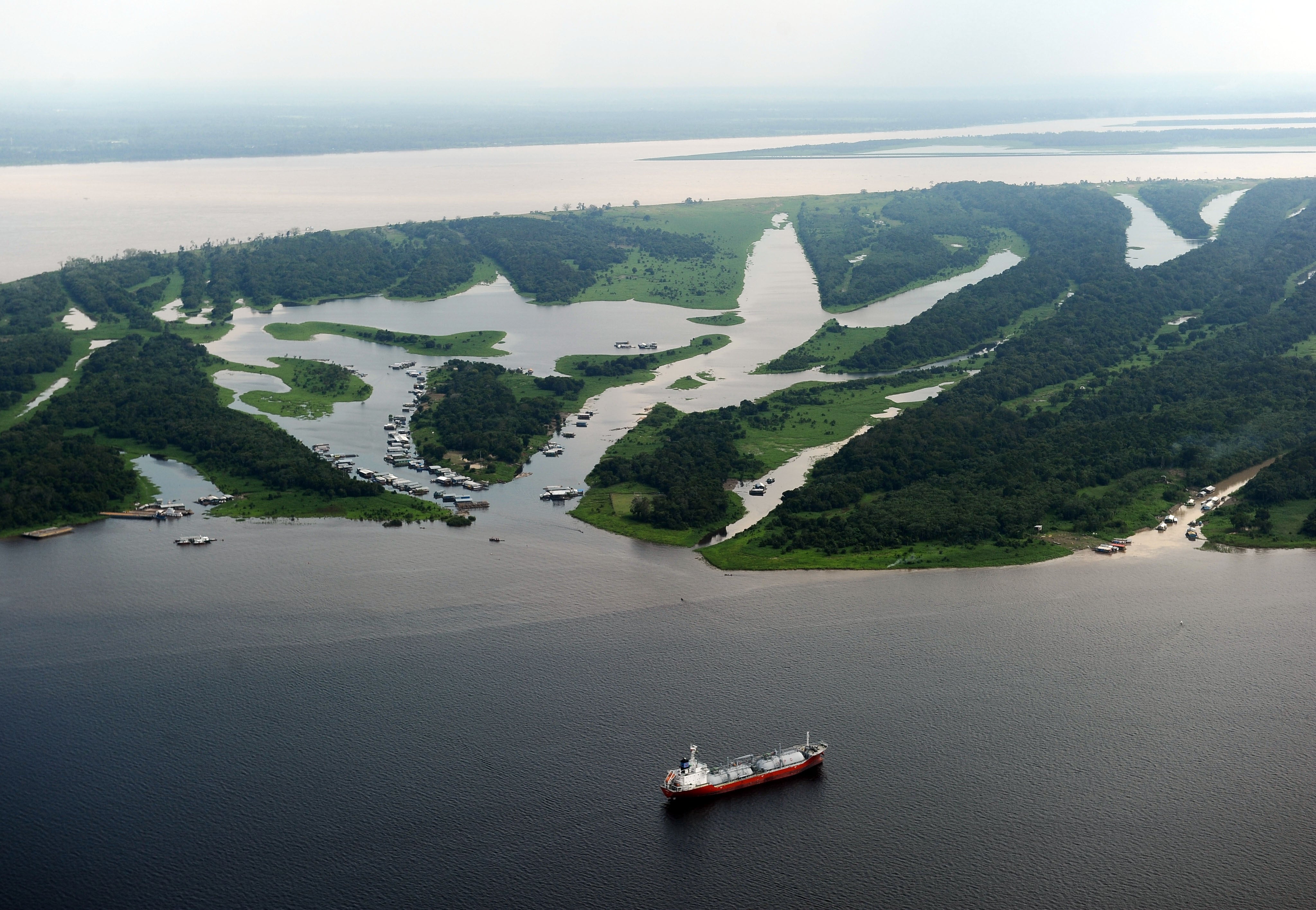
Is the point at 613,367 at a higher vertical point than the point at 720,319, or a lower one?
lower

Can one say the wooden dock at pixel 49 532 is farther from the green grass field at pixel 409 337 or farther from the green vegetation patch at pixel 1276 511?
the green vegetation patch at pixel 1276 511

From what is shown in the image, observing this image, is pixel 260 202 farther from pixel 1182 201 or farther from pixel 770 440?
pixel 770 440

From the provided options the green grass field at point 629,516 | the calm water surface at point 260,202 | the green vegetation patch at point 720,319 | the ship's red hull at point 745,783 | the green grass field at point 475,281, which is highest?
the calm water surface at point 260,202

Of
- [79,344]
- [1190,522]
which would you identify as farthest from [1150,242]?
[79,344]

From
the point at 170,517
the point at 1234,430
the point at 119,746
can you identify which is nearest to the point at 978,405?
the point at 1234,430

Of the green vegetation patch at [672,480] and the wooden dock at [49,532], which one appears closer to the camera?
the wooden dock at [49,532]

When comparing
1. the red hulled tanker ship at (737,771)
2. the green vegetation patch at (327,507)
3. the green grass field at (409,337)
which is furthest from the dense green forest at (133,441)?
the red hulled tanker ship at (737,771)

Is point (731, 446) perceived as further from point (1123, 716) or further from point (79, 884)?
point (79, 884)
